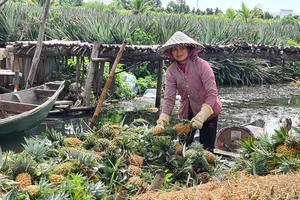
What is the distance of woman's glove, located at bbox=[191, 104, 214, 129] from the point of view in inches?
201

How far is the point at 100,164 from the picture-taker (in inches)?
159

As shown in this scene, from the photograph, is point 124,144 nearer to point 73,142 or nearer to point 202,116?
point 73,142

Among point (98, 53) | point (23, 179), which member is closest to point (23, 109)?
point (98, 53)

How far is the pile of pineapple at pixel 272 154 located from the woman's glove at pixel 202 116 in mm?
666

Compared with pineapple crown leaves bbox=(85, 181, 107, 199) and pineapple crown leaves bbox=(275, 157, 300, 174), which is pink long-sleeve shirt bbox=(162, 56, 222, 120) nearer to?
pineapple crown leaves bbox=(275, 157, 300, 174)

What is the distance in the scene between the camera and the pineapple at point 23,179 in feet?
11.0

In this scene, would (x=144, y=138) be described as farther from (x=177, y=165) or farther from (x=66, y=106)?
(x=66, y=106)

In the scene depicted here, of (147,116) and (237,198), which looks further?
(147,116)

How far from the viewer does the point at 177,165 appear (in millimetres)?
4395

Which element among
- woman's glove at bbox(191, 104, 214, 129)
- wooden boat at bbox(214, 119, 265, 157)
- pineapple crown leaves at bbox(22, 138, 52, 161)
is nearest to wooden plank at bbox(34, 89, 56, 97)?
wooden boat at bbox(214, 119, 265, 157)

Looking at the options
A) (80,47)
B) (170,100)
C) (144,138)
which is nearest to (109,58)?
(80,47)

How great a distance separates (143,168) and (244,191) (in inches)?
61.6

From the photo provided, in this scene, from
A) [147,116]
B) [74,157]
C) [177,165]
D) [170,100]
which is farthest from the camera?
[147,116]

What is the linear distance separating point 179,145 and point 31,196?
5.76 ft
